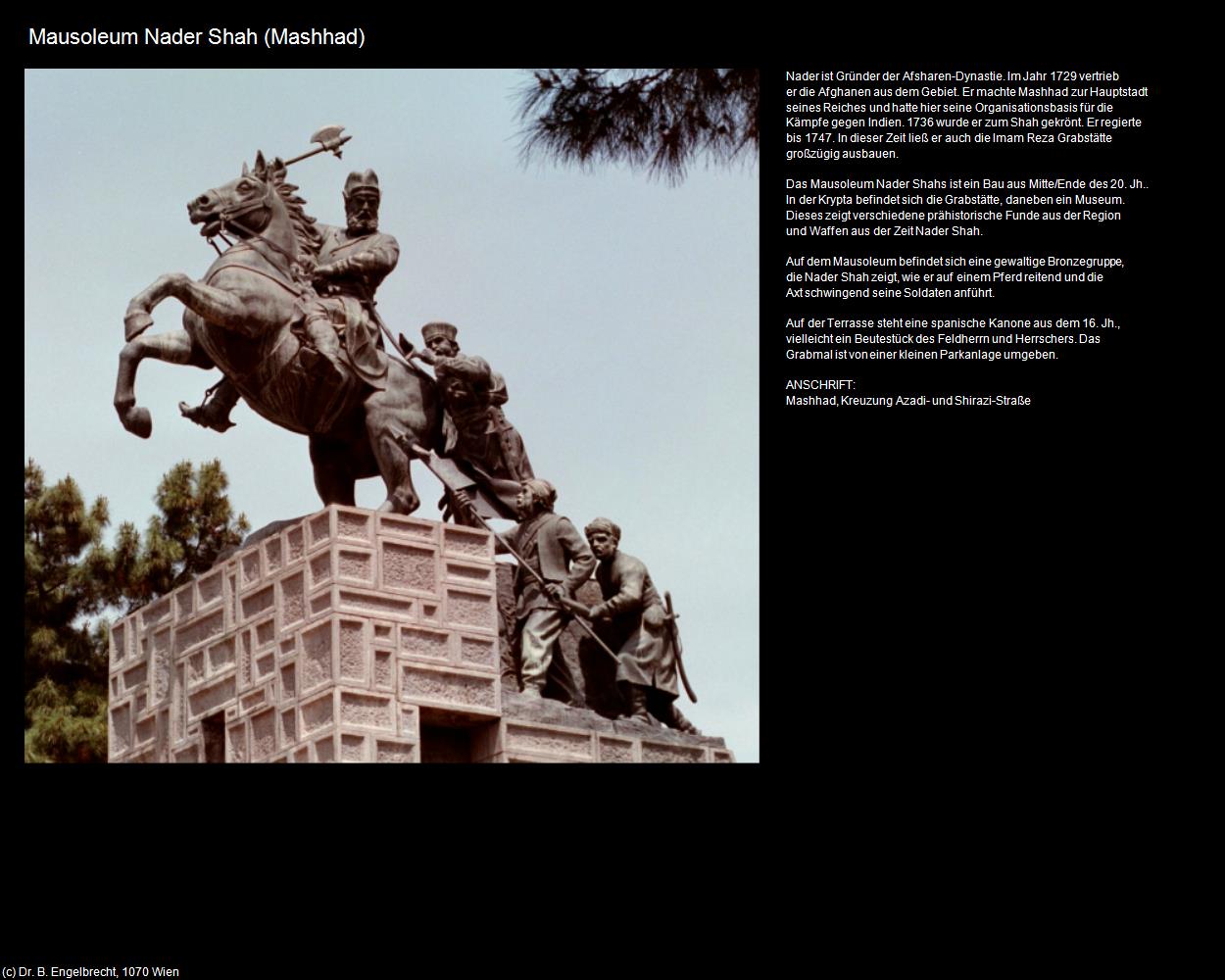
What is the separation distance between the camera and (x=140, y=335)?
2314cm

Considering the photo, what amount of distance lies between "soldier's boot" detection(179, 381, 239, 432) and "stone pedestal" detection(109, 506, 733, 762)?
1.09 meters

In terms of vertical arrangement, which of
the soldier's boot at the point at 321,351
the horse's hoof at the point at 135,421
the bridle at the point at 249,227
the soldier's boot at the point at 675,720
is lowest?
the soldier's boot at the point at 675,720

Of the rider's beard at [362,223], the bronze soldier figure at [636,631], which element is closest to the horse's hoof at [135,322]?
the rider's beard at [362,223]

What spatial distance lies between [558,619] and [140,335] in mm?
3612

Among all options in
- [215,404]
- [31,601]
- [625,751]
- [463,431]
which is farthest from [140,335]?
[31,601]

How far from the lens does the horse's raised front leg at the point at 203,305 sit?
22.9 m

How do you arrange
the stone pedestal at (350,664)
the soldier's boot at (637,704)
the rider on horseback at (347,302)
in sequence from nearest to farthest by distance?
the stone pedestal at (350,664) → the rider on horseback at (347,302) → the soldier's boot at (637,704)

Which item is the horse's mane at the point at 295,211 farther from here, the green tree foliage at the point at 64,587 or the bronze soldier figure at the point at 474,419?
the green tree foliage at the point at 64,587

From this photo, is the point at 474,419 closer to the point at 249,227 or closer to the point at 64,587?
the point at 249,227

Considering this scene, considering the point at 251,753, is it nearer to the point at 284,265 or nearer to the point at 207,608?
the point at 207,608

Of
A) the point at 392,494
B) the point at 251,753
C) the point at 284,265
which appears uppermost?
the point at 284,265

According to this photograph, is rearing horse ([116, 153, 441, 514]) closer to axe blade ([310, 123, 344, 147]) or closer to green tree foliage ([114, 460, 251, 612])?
axe blade ([310, 123, 344, 147])

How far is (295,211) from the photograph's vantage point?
24.2 meters

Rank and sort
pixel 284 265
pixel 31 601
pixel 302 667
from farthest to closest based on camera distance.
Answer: pixel 31 601 → pixel 284 265 → pixel 302 667
